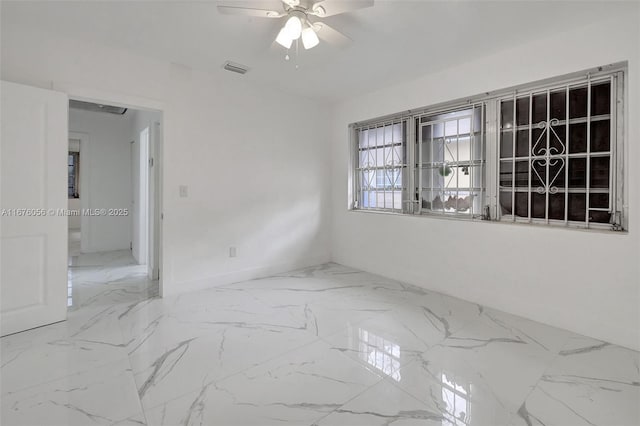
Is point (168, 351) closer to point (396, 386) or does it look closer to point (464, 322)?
point (396, 386)

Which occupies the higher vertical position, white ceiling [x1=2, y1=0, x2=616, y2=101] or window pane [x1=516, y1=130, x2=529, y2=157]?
white ceiling [x1=2, y1=0, x2=616, y2=101]

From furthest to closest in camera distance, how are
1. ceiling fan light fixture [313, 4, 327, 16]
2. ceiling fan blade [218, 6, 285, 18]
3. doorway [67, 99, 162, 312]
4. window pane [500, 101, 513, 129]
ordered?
doorway [67, 99, 162, 312] → window pane [500, 101, 513, 129] → ceiling fan light fixture [313, 4, 327, 16] → ceiling fan blade [218, 6, 285, 18]

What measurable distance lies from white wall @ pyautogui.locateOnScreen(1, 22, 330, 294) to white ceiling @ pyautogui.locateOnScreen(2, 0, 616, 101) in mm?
200

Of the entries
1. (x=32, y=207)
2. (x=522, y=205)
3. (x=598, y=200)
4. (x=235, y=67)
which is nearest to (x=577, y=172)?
(x=598, y=200)

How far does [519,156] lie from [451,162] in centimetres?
68

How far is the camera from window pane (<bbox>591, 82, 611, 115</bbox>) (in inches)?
98.9

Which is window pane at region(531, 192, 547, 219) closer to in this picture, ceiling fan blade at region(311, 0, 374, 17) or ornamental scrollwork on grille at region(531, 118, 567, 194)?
ornamental scrollwork on grille at region(531, 118, 567, 194)

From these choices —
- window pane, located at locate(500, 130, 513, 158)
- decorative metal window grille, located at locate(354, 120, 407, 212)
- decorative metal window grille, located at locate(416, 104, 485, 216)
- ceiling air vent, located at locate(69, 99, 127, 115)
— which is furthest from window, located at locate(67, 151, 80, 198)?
window pane, located at locate(500, 130, 513, 158)

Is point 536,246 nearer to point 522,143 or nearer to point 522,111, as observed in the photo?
point 522,143

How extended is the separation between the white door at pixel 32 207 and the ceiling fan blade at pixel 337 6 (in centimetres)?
228

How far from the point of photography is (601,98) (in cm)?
254

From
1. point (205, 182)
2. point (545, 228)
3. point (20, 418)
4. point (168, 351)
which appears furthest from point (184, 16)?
point (545, 228)

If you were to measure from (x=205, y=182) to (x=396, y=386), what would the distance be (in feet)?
9.36

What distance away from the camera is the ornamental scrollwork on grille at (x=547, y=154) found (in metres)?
2.75
